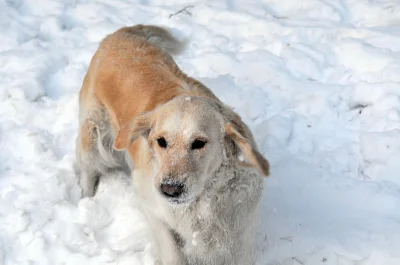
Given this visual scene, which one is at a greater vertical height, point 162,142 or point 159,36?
point 162,142

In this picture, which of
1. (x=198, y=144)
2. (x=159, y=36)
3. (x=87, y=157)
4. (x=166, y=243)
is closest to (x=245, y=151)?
(x=198, y=144)

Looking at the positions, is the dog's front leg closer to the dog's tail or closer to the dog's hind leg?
the dog's hind leg

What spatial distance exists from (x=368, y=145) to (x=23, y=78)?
3.30 m

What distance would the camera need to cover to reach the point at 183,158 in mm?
2961

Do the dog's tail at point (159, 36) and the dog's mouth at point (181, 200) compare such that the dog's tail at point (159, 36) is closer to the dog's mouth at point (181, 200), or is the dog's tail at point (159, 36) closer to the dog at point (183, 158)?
the dog at point (183, 158)

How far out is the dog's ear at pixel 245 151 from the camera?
3012 millimetres

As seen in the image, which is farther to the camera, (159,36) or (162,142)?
(159,36)

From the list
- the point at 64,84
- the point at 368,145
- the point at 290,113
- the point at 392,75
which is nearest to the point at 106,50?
the point at 64,84

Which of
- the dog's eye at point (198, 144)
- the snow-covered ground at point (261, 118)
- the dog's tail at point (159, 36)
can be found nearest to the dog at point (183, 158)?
the dog's eye at point (198, 144)

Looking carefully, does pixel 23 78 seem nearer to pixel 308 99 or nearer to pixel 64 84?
pixel 64 84

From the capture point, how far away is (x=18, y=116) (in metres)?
5.08

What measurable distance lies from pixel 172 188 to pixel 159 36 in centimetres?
231

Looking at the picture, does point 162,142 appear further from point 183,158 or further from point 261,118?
point 261,118

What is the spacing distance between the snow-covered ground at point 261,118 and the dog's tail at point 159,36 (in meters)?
0.45
